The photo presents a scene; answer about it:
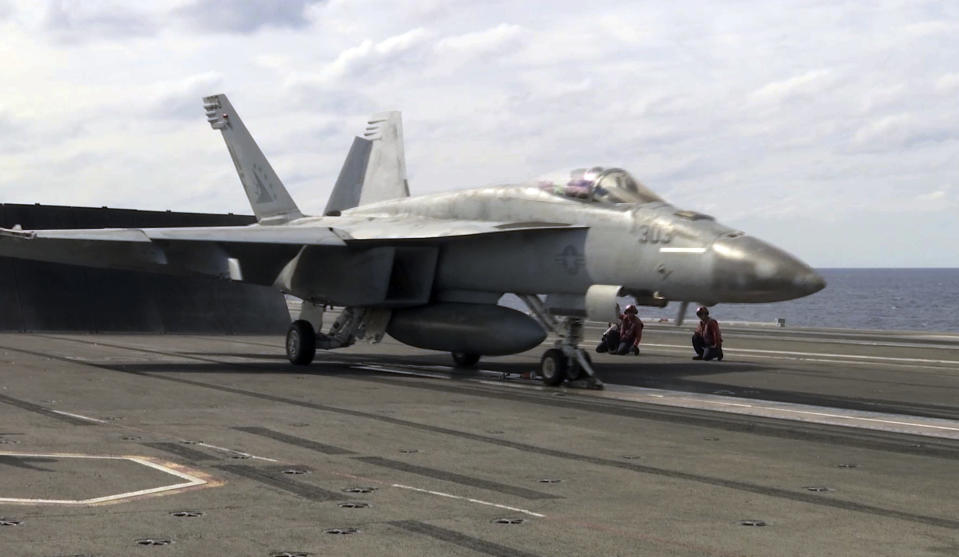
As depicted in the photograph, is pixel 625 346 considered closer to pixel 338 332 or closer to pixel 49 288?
pixel 338 332

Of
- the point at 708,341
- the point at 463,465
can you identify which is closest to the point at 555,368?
the point at 463,465

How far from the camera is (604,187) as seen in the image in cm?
1812

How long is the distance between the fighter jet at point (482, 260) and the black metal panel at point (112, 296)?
10.4 metres

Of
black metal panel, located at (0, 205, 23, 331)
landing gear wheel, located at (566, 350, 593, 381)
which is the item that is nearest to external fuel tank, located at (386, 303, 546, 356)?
landing gear wheel, located at (566, 350, 593, 381)

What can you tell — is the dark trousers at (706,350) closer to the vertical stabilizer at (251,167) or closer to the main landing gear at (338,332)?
the main landing gear at (338,332)

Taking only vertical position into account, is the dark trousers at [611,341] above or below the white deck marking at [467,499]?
above

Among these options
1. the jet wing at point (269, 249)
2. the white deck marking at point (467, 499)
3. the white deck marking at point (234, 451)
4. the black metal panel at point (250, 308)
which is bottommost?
the white deck marking at point (467, 499)

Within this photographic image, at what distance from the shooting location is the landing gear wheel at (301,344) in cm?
2177

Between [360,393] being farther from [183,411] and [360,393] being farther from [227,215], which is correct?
[227,215]

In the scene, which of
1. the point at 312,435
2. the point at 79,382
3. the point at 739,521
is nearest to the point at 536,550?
the point at 739,521

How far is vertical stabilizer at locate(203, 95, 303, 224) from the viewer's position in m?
25.5

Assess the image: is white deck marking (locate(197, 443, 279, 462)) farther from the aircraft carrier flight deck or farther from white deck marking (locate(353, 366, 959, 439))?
white deck marking (locate(353, 366, 959, 439))

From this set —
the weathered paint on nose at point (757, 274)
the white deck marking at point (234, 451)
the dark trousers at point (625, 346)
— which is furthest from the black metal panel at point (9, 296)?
the white deck marking at point (234, 451)

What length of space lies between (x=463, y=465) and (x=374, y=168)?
1671 cm
